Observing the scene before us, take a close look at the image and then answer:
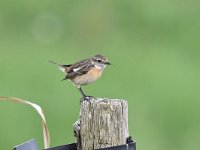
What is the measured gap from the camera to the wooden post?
7250mm

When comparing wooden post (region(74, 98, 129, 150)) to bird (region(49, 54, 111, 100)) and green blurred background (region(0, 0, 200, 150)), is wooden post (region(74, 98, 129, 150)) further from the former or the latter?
green blurred background (region(0, 0, 200, 150))

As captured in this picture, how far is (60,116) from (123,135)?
744 cm

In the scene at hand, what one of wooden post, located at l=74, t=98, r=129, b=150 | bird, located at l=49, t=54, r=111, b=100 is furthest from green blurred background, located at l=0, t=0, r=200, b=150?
wooden post, located at l=74, t=98, r=129, b=150

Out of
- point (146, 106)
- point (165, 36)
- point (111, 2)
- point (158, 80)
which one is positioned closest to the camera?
point (146, 106)

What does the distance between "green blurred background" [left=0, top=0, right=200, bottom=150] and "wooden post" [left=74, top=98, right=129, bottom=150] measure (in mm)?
6433

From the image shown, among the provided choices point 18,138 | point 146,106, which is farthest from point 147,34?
point 18,138

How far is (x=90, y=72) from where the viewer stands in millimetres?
10070

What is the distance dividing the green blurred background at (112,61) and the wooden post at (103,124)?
643 cm

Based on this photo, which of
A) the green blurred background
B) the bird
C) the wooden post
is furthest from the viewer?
the green blurred background

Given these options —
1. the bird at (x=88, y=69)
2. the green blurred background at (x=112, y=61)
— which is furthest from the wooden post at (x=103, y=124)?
the green blurred background at (x=112, y=61)

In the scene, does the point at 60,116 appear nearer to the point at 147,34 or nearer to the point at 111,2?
the point at 147,34

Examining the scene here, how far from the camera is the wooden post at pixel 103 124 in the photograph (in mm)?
7250

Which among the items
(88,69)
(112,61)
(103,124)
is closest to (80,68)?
(88,69)

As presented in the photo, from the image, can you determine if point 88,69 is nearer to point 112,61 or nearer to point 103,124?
point 103,124
